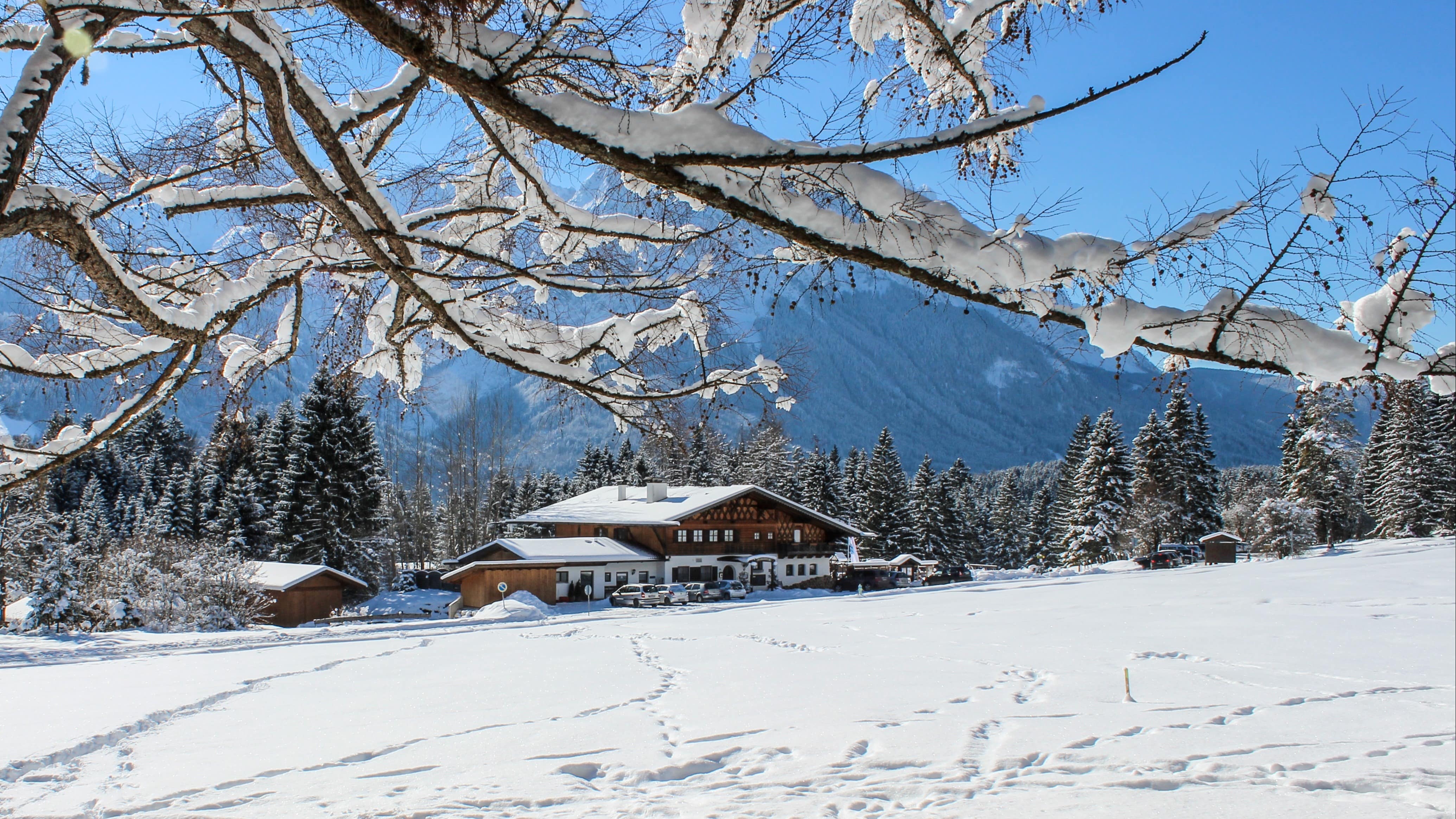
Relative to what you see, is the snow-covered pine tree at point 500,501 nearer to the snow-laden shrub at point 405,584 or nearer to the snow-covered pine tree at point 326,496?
the snow-laden shrub at point 405,584

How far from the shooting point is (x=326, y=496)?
40.5 meters

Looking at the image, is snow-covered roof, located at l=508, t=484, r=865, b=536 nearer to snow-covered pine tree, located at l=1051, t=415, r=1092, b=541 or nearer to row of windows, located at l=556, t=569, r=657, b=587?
row of windows, located at l=556, t=569, r=657, b=587

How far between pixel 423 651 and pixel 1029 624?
41.6 feet

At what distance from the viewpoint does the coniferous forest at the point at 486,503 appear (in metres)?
26.4

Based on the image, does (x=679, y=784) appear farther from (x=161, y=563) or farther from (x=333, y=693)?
(x=161, y=563)

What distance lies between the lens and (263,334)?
19.4 feet

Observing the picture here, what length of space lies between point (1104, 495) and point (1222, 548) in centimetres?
910

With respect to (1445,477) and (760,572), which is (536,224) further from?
(760,572)

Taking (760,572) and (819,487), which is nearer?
(760,572)

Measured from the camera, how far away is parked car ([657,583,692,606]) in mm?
33938

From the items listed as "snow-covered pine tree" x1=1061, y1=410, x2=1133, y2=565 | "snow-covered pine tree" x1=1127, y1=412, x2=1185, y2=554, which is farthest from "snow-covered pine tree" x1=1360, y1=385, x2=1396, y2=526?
"snow-covered pine tree" x1=1061, y1=410, x2=1133, y2=565

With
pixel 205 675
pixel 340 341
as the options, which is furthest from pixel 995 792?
pixel 205 675

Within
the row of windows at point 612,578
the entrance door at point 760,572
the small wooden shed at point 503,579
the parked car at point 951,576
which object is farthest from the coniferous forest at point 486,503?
the parked car at point 951,576

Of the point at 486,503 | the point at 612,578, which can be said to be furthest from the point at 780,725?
the point at 486,503
